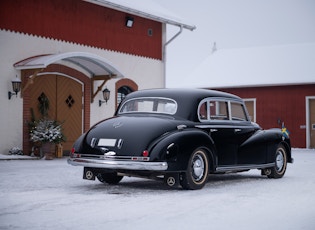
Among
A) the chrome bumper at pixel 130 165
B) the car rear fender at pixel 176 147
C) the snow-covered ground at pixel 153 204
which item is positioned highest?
the car rear fender at pixel 176 147

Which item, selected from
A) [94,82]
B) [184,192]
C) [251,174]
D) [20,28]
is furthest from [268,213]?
[94,82]

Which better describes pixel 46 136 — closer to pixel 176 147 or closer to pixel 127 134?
pixel 127 134

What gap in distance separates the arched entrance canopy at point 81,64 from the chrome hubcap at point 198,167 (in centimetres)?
834

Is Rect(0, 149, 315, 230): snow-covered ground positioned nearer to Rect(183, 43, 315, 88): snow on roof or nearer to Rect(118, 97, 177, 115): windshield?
Rect(118, 97, 177, 115): windshield

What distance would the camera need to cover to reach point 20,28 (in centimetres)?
1745

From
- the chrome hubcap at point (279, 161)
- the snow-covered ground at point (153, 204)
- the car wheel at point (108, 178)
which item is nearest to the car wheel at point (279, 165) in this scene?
the chrome hubcap at point (279, 161)

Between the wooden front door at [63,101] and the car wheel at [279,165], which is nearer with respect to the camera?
the car wheel at [279,165]

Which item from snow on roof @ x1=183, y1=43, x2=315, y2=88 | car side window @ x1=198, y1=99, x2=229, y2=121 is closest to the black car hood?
car side window @ x1=198, y1=99, x2=229, y2=121

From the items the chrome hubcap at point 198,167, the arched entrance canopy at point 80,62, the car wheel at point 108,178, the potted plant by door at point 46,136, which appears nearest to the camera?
the chrome hubcap at point 198,167

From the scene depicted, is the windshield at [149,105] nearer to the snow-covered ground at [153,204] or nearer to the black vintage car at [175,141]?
the black vintage car at [175,141]

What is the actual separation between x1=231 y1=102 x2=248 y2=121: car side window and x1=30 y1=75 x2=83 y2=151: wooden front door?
849cm

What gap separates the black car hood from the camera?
8.66 metres

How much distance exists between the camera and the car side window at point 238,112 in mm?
10630

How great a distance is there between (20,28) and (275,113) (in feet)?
50.6
